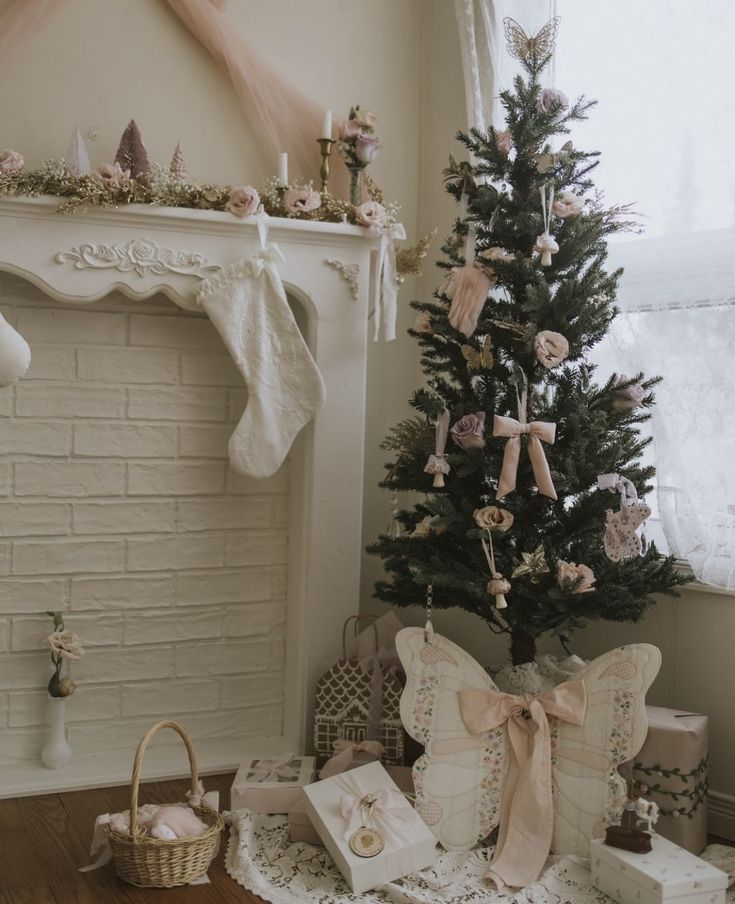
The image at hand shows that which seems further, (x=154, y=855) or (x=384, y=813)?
(x=384, y=813)

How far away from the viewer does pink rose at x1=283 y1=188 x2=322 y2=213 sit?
9.13 ft

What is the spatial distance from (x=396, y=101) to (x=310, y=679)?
197 cm

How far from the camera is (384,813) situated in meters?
2.20

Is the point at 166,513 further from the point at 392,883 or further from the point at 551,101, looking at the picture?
the point at 551,101

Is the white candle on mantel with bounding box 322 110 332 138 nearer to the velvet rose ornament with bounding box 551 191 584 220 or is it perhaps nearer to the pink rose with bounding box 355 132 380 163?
the pink rose with bounding box 355 132 380 163

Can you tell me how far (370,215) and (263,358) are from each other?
0.54 meters

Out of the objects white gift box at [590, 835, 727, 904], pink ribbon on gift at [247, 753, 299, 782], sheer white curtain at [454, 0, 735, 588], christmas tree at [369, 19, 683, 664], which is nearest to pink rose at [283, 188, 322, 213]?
christmas tree at [369, 19, 683, 664]

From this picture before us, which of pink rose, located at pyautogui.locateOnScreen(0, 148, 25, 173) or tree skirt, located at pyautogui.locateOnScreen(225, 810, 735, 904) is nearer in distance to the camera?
tree skirt, located at pyautogui.locateOnScreen(225, 810, 735, 904)

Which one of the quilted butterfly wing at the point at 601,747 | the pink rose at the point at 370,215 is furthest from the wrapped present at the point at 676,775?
the pink rose at the point at 370,215

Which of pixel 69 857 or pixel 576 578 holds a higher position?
pixel 576 578

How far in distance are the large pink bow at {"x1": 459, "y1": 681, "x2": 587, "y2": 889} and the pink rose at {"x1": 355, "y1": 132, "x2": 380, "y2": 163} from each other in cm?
162

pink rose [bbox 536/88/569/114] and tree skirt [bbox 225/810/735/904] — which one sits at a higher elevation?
pink rose [bbox 536/88/569/114]

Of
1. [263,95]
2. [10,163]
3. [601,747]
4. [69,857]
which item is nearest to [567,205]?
[263,95]

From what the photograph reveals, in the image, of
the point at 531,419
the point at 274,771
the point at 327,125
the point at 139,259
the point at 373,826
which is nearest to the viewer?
the point at 373,826
